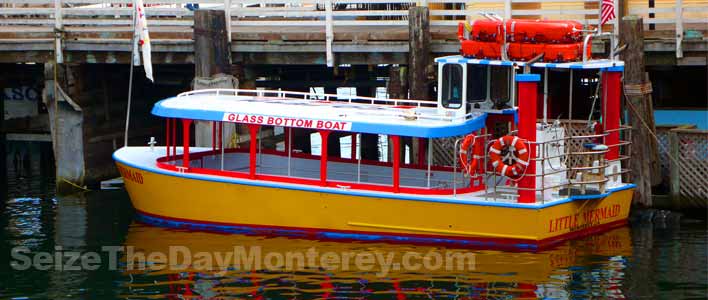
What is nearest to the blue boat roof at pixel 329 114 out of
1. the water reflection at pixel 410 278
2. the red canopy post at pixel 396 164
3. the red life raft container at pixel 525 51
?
the red canopy post at pixel 396 164

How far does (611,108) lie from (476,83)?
93.3 inches

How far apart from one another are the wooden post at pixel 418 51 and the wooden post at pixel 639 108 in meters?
3.43

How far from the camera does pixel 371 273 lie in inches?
790

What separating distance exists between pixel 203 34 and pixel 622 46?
7618mm

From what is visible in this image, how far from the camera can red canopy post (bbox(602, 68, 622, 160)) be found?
23000 millimetres

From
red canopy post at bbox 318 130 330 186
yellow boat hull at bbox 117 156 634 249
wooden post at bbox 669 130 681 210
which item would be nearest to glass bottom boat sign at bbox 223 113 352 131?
red canopy post at bbox 318 130 330 186

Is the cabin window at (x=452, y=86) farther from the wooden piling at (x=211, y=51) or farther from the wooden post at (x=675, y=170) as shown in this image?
the wooden piling at (x=211, y=51)

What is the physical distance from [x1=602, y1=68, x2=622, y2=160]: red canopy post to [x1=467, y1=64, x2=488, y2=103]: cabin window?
2015 millimetres

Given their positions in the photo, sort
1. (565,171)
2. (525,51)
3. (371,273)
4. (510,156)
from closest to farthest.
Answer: (371,273), (510,156), (525,51), (565,171)

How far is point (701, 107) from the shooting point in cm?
2625

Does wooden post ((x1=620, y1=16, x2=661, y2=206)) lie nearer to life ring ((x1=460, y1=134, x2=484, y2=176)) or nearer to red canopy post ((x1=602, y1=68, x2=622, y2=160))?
red canopy post ((x1=602, y1=68, x2=622, y2=160))

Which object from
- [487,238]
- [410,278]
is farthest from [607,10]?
[410,278]

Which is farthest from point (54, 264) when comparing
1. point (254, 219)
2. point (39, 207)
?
point (39, 207)

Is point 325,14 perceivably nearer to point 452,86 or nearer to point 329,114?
point 329,114
